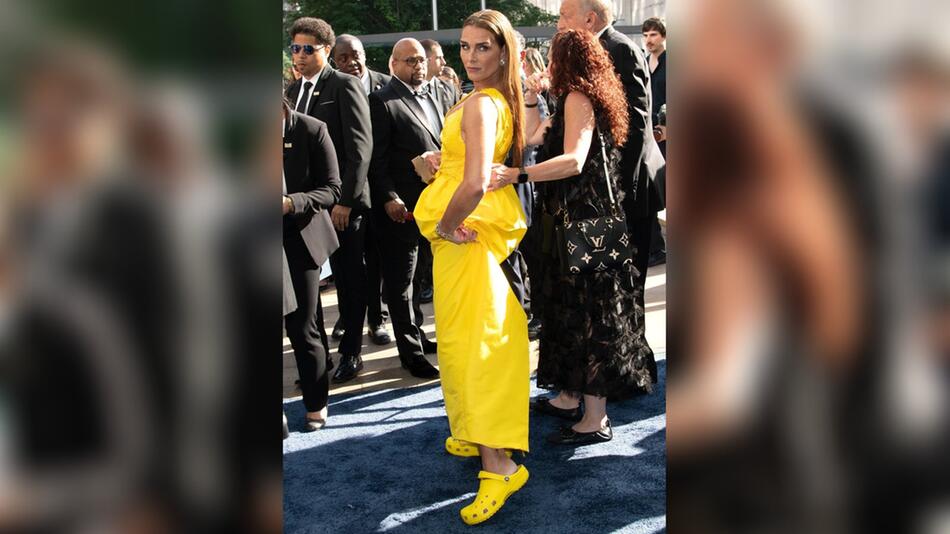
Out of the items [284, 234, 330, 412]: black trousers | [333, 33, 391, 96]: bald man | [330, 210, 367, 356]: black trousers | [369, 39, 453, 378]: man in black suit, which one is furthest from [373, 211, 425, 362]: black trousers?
[333, 33, 391, 96]: bald man

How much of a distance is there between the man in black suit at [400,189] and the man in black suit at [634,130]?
1256 millimetres

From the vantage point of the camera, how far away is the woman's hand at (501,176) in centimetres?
332

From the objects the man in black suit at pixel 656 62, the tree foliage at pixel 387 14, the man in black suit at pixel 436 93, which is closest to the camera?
the man in black suit at pixel 436 93

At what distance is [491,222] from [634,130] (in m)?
1.68

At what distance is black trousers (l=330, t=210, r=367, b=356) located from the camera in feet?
16.7

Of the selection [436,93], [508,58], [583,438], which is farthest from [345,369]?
[436,93]

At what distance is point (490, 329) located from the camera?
3.26 meters

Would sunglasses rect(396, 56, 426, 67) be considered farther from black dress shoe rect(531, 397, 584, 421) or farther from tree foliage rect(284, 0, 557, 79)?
tree foliage rect(284, 0, 557, 79)

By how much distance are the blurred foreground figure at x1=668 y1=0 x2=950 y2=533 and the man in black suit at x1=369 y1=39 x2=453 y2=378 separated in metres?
4.03

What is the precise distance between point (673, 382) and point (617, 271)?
261 centimetres

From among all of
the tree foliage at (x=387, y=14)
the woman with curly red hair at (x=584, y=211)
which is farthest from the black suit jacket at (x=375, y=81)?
the tree foliage at (x=387, y=14)

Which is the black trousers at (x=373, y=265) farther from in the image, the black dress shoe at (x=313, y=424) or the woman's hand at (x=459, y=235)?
the woman's hand at (x=459, y=235)

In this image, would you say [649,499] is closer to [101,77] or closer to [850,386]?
[850,386]

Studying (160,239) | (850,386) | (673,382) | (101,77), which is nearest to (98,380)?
(160,239)
